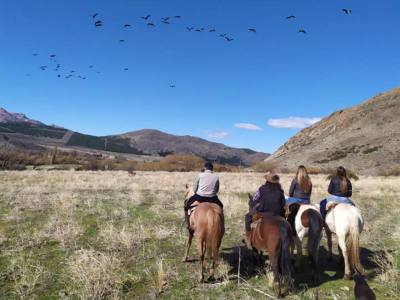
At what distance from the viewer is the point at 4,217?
48.5ft

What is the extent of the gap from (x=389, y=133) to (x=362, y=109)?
811 inches

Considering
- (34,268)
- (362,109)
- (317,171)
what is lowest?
(34,268)

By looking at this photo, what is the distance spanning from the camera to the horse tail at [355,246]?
8.48 m

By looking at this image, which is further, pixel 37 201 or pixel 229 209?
pixel 37 201

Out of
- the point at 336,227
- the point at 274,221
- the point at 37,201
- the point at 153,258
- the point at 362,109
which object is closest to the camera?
the point at 274,221

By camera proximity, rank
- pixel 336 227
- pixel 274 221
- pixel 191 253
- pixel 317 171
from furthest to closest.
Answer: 1. pixel 317 171
2. pixel 191 253
3. pixel 336 227
4. pixel 274 221

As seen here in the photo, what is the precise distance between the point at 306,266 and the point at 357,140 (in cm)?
7390

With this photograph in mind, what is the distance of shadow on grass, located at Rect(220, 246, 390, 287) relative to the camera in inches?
343

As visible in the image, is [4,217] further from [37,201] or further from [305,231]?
[305,231]

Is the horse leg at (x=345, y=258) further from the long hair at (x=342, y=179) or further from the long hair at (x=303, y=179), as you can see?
the long hair at (x=303, y=179)

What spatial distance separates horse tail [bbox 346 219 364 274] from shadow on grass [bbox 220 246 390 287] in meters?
0.49

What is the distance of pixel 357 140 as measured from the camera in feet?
257

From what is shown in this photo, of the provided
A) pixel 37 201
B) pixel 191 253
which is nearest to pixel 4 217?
pixel 37 201

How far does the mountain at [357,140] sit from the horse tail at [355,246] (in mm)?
52868
